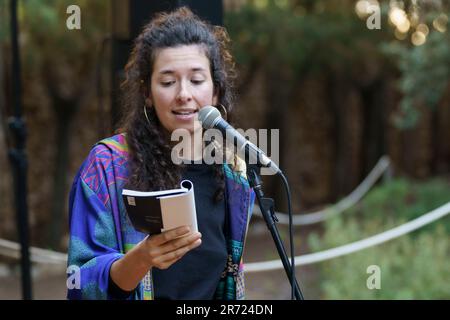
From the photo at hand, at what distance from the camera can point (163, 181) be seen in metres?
1.86

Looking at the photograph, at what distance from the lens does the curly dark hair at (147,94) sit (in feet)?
6.10

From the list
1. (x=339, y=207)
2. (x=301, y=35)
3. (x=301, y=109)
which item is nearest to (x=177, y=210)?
(x=339, y=207)

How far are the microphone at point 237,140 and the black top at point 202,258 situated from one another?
224mm

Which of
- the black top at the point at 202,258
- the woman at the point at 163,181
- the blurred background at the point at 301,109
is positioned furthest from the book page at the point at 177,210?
the blurred background at the point at 301,109

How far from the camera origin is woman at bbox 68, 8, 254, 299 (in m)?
1.73

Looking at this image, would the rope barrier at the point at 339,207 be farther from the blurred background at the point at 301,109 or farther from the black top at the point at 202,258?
the black top at the point at 202,258

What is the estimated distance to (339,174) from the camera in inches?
567

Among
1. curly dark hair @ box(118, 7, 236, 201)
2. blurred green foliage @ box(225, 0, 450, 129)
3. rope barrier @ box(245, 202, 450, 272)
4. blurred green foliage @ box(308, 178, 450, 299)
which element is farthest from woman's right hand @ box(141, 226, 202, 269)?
blurred green foliage @ box(225, 0, 450, 129)

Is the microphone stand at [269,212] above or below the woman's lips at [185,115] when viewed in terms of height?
below

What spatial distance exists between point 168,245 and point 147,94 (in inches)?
22.4

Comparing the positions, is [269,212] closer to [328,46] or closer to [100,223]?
[100,223]

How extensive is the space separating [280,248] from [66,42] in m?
6.79
